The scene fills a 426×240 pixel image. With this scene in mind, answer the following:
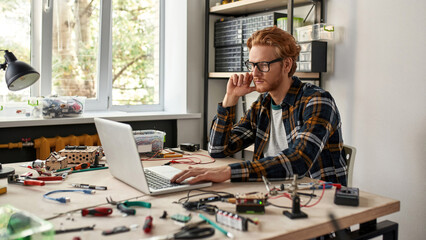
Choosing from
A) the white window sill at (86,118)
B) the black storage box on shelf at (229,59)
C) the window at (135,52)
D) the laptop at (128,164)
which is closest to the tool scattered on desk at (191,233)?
the laptop at (128,164)

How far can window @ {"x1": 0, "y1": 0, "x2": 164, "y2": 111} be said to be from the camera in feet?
9.94

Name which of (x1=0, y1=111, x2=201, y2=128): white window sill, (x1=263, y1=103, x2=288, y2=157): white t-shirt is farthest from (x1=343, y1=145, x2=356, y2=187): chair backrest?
(x1=0, y1=111, x2=201, y2=128): white window sill

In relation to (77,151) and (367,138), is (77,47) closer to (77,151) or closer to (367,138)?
(77,151)

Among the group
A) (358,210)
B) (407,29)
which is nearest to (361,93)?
(407,29)

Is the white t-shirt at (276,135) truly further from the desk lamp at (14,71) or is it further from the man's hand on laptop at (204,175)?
the desk lamp at (14,71)

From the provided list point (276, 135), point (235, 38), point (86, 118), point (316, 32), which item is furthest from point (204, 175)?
point (235, 38)

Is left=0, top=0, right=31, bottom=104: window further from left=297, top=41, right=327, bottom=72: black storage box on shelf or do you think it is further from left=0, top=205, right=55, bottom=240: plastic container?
left=0, top=205, right=55, bottom=240: plastic container

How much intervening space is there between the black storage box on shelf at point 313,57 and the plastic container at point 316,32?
0.05 m

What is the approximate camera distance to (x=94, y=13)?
3270 millimetres

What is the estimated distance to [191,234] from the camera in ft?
3.30

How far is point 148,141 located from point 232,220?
108 centimetres

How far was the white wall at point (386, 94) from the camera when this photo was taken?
2242mm

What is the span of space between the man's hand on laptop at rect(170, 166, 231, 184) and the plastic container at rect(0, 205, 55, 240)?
0.54 metres

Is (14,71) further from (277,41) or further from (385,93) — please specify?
(385,93)
